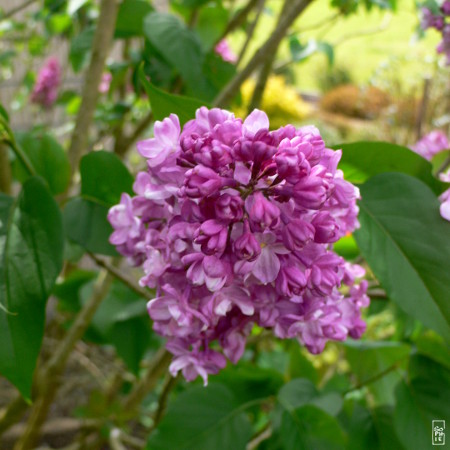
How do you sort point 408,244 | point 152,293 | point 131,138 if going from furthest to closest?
point 131,138 → point 152,293 → point 408,244

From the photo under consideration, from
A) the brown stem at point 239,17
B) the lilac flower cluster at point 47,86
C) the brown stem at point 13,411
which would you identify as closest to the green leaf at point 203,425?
the brown stem at point 13,411

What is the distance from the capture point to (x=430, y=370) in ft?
2.12

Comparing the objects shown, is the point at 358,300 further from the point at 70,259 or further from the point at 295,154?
the point at 70,259

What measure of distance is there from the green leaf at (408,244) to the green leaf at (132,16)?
565 millimetres

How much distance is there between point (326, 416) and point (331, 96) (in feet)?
24.0

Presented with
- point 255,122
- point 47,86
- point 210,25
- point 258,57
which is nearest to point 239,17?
point 210,25

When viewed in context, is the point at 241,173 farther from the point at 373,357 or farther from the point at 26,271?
the point at 373,357

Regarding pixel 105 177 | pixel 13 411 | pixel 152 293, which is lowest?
pixel 13 411

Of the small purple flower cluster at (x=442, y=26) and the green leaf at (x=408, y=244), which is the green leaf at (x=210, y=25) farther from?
the green leaf at (x=408, y=244)

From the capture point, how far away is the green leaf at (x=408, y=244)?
445 mm

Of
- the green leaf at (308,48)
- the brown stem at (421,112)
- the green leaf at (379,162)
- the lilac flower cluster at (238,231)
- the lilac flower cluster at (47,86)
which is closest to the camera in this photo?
the lilac flower cluster at (238,231)

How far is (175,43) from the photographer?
79 centimetres

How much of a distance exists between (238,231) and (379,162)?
197mm

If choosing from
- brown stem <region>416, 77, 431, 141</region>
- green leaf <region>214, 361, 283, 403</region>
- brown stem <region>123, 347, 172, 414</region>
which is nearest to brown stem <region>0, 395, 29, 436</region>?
brown stem <region>123, 347, 172, 414</region>
